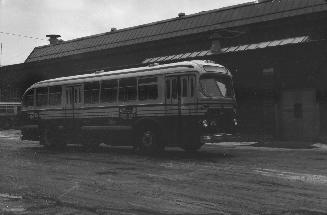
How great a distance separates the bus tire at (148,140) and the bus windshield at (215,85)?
2173mm

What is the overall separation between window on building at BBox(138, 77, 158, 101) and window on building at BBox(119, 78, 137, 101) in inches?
10.9

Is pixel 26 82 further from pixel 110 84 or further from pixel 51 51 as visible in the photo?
pixel 110 84

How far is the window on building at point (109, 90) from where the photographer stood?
1770 cm

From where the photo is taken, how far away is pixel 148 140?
1634 centimetres

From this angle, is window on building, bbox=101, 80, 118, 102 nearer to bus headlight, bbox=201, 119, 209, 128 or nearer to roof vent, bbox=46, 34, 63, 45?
bus headlight, bbox=201, 119, 209, 128

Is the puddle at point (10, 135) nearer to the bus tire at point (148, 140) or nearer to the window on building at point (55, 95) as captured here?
the window on building at point (55, 95)

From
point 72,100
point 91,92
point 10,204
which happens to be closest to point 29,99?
point 72,100

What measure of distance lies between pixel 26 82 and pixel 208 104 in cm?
3222

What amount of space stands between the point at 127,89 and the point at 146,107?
126 cm

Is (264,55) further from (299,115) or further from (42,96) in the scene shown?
(42,96)

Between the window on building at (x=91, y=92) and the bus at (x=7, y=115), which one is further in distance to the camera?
the bus at (x=7, y=115)

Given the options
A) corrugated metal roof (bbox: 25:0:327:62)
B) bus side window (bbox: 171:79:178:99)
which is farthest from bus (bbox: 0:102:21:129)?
bus side window (bbox: 171:79:178:99)

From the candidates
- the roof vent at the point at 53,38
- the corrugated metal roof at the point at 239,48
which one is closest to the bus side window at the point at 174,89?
the corrugated metal roof at the point at 239,48

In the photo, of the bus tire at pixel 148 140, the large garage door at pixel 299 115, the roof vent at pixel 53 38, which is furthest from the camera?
the roof vent at pixel 53 38
